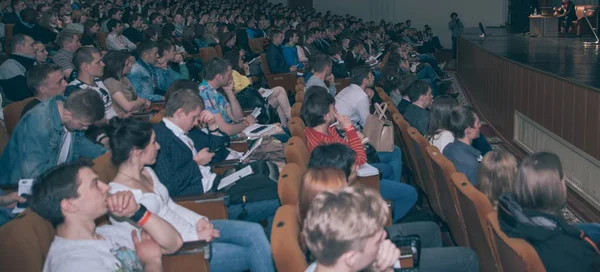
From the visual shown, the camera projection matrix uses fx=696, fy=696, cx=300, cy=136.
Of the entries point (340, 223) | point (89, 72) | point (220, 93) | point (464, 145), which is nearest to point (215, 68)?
point (220, 93)

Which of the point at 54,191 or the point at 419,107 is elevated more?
the point at 54,191

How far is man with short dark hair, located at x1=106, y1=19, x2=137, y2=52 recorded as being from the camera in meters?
8.32

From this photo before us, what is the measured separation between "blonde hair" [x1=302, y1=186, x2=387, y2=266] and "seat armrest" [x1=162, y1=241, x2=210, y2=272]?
87 centimetres

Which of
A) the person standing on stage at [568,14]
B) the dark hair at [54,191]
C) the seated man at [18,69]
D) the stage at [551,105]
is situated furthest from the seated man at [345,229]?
the person standing on stage at [568,14]

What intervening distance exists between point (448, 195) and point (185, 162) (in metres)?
1.30

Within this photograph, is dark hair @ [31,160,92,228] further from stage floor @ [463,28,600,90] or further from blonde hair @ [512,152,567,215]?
stage floor @ [463,28,600,90]

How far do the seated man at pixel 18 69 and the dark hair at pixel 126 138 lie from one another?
A: 3125 mm

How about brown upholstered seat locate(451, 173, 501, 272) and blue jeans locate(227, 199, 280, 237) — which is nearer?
brown upholstered seat locate(451, 173, 501, 272)

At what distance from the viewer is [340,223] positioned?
1778 millimetres

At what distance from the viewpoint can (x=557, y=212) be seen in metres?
2.62

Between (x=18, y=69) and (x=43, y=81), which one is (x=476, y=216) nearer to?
(x=43, y=81)

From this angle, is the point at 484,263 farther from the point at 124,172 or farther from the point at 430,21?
the point at 430,21

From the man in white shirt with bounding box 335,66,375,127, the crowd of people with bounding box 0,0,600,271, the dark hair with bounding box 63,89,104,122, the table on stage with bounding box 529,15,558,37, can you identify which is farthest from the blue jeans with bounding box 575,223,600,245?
the table on stage with bounding box 529,15,558,37

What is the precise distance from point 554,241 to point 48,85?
9.64 feet
